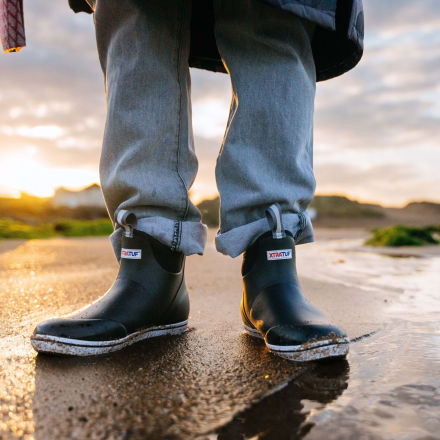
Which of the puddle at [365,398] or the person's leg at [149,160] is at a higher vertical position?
the person's leg at [149,160]

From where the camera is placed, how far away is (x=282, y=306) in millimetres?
851

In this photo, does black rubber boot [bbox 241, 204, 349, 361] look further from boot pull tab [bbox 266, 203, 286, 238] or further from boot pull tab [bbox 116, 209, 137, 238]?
boot pull tab [bbox 116, 209, 137, 238]

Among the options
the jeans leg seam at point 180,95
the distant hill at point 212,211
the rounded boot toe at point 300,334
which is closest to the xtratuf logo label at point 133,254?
the jeans leg seam at point 180,95

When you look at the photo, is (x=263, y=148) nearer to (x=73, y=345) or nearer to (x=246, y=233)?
(x=246, y=233)

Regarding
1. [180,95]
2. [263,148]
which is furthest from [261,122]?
[180,95]

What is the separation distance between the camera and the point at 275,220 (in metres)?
0.91

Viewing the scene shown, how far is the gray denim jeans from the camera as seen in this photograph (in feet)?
3.08

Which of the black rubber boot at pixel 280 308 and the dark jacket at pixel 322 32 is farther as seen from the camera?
the dark jacket at pixel 322 32

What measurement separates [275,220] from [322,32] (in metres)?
0.54

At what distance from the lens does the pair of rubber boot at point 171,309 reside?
30.3 inches

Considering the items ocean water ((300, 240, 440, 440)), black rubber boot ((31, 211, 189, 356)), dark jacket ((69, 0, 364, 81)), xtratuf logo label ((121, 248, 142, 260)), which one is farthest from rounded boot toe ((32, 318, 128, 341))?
dark jacket ((69, 0, 364, 81))

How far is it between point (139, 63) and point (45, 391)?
0.69 meters

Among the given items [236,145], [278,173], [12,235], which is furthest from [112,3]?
[12,235]

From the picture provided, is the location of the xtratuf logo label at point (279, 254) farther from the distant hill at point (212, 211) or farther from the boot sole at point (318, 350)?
the distant hill at point (212, 211)
